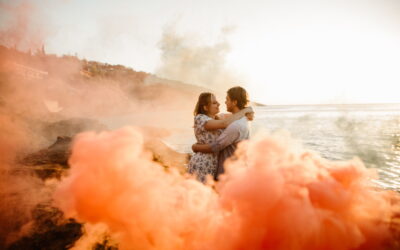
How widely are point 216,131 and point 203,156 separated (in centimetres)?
45

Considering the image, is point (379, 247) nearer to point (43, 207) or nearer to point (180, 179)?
point (180, 179)

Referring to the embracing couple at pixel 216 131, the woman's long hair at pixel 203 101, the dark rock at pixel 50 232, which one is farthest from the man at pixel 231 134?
the dark rock at pixel 50 232

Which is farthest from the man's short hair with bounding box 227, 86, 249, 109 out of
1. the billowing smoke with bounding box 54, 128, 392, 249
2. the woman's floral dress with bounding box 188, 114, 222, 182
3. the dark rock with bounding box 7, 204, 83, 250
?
the dark rock with bounding box 7, 204, 83, 250

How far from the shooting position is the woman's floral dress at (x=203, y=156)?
3.36 meters

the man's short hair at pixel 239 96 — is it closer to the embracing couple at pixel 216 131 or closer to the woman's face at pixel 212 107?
the embracing couple at pixel 216 131

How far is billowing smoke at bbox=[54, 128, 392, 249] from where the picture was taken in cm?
183

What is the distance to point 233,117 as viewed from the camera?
327cm

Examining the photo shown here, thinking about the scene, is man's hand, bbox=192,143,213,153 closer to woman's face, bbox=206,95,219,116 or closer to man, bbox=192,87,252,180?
man, bbox=192,87,252,180

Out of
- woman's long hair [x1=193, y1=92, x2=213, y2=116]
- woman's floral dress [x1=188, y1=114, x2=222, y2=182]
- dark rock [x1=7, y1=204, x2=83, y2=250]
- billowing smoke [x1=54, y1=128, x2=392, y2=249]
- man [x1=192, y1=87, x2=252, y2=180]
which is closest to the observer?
billowing smoke [x1=54, y1=128, x2=392, y2=249]

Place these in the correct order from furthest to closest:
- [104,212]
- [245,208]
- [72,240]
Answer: [72,240] < [104,212] < [245,208]

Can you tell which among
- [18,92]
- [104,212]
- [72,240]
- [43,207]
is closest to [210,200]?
[104,212]

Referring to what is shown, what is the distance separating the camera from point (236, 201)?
2.03 metres

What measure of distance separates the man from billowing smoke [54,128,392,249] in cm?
65

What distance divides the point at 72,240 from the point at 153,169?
1616mm
